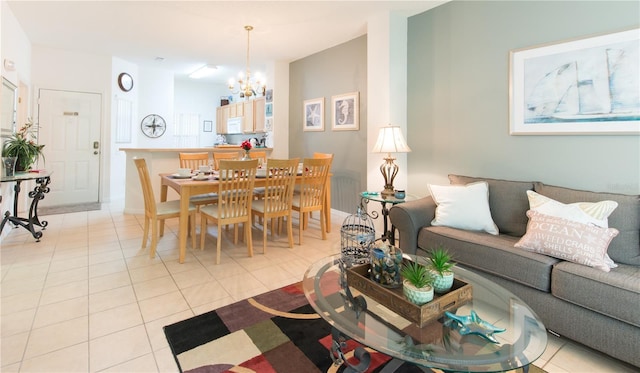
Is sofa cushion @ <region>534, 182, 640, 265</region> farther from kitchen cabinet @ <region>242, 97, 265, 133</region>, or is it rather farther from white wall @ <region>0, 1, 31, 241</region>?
white wall @ <region>0, 1, 31, 241</region>

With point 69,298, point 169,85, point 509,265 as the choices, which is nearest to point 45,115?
point 169,85

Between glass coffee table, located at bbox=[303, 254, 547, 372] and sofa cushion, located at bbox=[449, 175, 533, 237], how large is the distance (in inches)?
40.3

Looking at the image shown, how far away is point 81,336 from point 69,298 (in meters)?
0.61

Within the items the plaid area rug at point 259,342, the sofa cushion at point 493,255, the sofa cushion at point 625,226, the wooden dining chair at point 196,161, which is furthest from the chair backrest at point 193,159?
the sofa cushion at point 625,226

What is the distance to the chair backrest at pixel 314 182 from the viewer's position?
3576 millimetres

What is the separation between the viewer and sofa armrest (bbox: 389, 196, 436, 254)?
2.61 meters

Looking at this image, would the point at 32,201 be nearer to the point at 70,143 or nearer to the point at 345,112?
the point at 70,143

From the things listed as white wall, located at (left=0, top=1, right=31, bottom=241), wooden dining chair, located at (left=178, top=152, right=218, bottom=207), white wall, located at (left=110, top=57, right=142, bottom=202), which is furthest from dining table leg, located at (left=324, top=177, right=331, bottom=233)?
white wall, located at (left=110, top=57, right=142, bottom=202)

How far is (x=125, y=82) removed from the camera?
6.05 metres

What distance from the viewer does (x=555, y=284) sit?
182 centimetres

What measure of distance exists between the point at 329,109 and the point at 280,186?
207 cm

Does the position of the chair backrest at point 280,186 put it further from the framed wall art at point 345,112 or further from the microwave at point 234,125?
the microwave at point 234,125

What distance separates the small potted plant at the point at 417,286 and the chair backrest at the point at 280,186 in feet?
6.82

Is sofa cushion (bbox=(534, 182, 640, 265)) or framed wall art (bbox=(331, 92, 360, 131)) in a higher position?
framed wall art (bbox=(331, 92, 360, 131))
